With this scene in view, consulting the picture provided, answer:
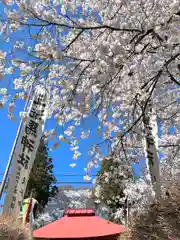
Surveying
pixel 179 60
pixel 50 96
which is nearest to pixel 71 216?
pixel 50 96

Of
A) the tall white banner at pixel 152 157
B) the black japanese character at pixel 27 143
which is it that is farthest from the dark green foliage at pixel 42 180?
the tall white banner at pixel 152 157

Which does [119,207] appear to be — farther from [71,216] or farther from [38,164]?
[71,216]

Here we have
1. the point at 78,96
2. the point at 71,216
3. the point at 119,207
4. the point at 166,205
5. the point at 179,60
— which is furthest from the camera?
the point at 119,207

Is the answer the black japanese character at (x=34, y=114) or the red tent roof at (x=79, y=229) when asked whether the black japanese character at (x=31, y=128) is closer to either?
the black japanese character at (x=34, y=114)

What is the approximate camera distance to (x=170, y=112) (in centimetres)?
707

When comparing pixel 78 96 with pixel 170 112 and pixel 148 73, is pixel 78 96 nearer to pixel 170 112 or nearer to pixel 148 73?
pixel 148 73

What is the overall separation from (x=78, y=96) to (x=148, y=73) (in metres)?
1.45

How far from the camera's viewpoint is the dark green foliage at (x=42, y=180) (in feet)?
69.2

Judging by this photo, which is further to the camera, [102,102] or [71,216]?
[71,216]

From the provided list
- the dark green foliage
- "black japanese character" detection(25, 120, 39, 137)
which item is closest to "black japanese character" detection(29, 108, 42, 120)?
"black japanese character" detection(25, 120, 39, 137)

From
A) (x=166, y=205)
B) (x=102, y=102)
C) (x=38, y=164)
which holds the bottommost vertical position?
(x=166, y=205)

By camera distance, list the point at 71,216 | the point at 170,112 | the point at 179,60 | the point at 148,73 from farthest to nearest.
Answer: the point at 71,216, the point at 170,112, the point at 148,73, the point at 179,60

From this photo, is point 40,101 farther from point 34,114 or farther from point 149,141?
point 149,141

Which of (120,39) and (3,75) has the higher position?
(120,39)
